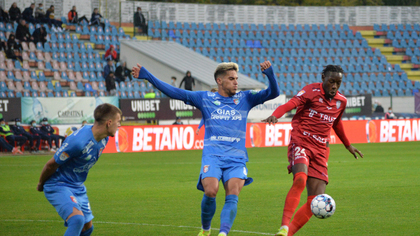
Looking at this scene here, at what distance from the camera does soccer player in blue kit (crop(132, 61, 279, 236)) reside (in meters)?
6.00

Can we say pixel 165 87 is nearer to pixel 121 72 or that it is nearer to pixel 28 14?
pixel 121 72

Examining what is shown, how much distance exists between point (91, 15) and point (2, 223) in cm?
2670

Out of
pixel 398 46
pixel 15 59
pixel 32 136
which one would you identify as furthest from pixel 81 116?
pixel 398 46

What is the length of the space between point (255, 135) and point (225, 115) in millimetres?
18269

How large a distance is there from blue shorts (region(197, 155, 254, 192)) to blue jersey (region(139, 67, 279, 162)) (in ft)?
0.17

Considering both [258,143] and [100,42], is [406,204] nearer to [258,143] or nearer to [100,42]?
[258,143]

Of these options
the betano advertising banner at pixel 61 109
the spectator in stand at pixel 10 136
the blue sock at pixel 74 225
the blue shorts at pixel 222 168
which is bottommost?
the spectator in stand at pixel 10 136

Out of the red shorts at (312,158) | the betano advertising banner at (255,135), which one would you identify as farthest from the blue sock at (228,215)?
the betano advertising banner at (255,135)

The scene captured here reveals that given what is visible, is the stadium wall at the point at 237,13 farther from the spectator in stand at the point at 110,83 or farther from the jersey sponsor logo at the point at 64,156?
the jersey sponsor logo at the point at 64,156

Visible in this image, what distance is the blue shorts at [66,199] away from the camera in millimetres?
4887

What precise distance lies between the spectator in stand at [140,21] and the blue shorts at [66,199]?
2908 centimetres

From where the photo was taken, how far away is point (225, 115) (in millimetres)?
6273

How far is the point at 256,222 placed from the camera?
760cm

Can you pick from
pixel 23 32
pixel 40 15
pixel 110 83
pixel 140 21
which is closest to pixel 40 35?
pixel 23 32
